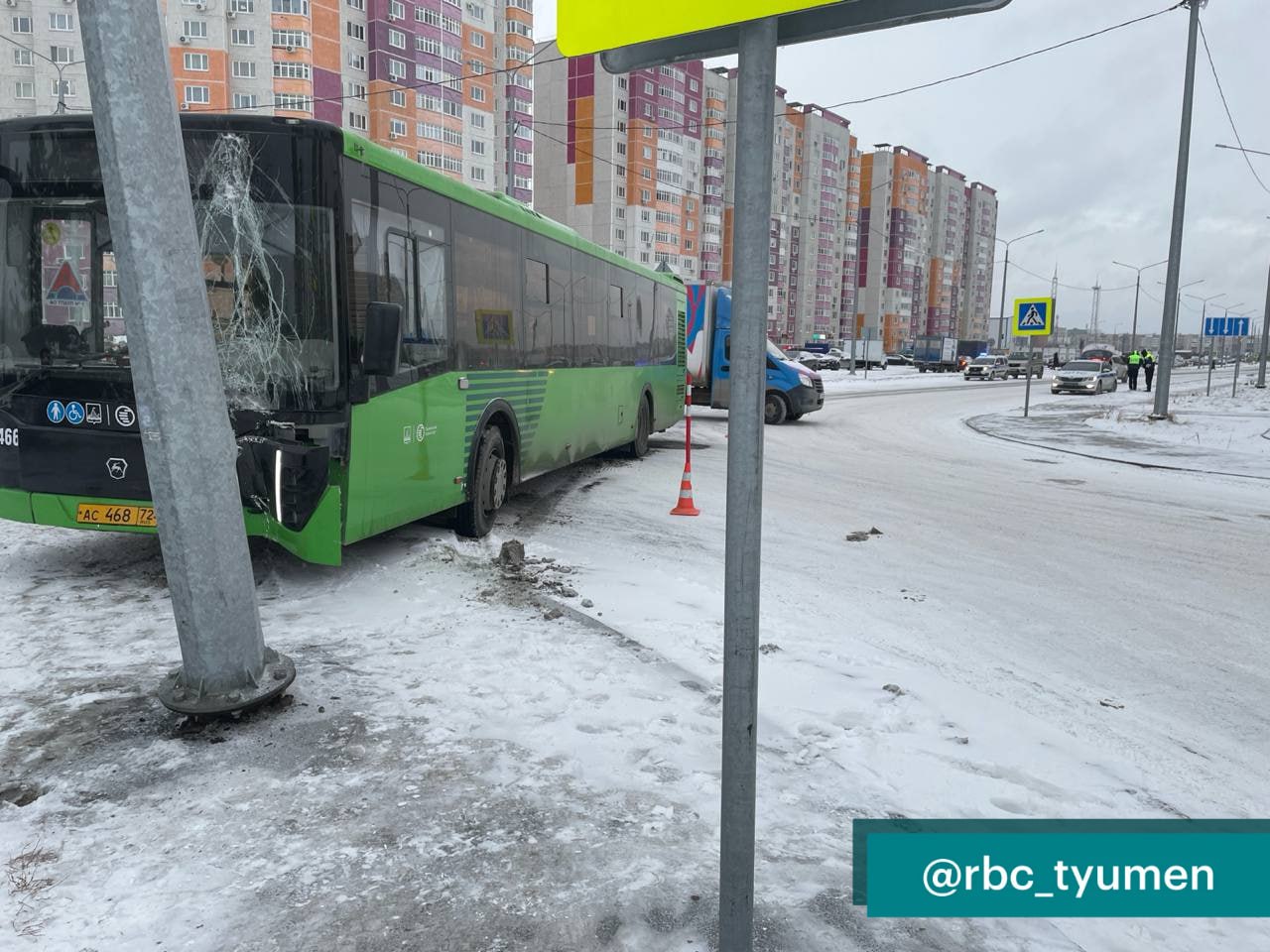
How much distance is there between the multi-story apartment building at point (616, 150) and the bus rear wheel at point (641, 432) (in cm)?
6664

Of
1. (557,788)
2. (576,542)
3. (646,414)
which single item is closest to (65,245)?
(576,542)

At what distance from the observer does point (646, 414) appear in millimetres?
14406

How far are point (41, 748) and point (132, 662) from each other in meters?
1.01

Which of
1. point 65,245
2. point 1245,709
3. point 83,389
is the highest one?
point 65,245

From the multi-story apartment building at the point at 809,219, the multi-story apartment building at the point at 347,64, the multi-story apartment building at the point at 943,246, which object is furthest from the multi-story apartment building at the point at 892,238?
the multi-story apartment building at the point at 347,64

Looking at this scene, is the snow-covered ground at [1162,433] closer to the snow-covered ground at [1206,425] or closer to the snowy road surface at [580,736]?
the snow-covered ground at [1206,425]

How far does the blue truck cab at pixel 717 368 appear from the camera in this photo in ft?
66.4

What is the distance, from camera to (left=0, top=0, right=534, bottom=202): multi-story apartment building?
5891 cm

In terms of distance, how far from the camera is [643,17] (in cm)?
213

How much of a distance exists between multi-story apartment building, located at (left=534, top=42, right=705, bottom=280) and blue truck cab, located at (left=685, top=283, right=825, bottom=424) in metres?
60.1

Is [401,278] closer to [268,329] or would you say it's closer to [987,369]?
[268,329]

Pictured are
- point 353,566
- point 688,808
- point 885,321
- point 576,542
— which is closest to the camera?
point 688,808

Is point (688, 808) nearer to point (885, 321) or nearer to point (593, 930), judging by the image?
point (593, 930)

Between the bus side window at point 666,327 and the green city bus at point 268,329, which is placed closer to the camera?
the green city bus at point 268,329
